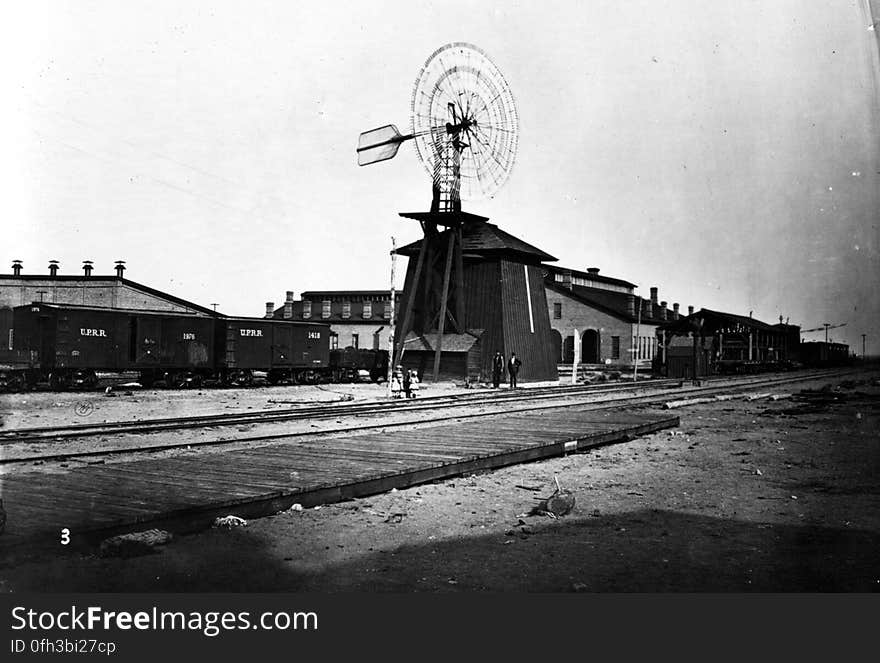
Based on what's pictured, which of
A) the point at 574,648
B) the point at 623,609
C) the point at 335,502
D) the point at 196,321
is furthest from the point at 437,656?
the point at 196,321

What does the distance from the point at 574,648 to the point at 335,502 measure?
387cm

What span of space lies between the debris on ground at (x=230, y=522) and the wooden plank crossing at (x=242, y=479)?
0.21 ft

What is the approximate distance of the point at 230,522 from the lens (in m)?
5.77

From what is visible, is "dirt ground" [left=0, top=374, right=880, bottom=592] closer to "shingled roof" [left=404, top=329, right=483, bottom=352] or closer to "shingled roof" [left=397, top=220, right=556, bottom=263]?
"shingled roof" [left=404, top=329, right=483, bottom=352]

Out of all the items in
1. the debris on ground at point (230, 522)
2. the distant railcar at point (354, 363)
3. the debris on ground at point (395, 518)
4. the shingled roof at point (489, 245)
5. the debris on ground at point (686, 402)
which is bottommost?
the debris on ground at point (686, 402)

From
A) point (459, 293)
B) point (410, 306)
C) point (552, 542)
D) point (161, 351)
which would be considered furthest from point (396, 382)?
point (552, 542)

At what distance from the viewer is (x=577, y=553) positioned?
5.31m

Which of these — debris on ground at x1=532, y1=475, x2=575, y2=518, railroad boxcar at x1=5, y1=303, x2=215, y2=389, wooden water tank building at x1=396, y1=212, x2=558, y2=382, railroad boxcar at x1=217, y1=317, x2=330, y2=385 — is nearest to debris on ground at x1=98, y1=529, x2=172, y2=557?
debris on ground at x1=532, y1=475, x2=575, y2=518

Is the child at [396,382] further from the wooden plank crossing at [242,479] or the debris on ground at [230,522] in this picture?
the debris on ground at [230,522]

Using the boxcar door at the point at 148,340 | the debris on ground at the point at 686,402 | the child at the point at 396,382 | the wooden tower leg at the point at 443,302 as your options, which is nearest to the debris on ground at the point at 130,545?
the debris on ground at the point at 686,402

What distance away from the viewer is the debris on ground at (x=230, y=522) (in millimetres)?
5707

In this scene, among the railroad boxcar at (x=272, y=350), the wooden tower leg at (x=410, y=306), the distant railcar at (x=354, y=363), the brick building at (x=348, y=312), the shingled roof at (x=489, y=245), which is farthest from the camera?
the brick building at (x=348, y=312)

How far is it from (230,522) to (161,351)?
23246 millimetres

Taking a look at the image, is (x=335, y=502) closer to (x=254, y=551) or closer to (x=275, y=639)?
(x=254, y=551)
